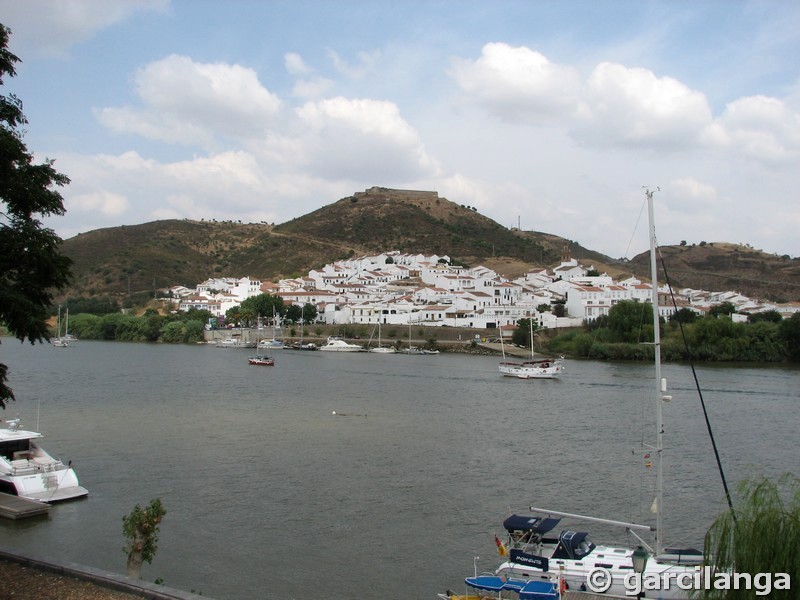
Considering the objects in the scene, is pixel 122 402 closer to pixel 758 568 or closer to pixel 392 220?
pixel 758 568

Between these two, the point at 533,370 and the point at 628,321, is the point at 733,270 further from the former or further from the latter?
the point at 533,370

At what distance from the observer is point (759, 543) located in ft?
29.0

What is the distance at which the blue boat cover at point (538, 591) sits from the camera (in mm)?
12172

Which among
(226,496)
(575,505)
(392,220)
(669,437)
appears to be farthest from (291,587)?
(392,220)

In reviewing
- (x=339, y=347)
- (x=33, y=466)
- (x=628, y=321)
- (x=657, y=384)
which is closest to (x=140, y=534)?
(x=33, y=466)

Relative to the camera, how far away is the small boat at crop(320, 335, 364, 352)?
81562 millimetres

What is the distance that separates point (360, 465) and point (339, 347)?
58152 millimetres

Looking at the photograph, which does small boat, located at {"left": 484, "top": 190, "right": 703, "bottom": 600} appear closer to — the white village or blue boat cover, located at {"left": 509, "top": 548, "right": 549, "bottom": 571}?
blue boat cover, located at {"left": 509, "top": 548, "right": 549, "bottom": 571}

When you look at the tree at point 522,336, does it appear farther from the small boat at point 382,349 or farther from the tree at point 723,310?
the tree at point 723,310

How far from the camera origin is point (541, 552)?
1371cm

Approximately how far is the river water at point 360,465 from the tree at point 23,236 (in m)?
6.45

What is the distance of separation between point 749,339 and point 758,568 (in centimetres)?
6195

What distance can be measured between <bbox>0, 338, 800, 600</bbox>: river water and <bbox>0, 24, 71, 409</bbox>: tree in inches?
254

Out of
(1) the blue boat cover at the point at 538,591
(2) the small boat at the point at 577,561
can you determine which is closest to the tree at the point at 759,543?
(2) the small boat at the point at 577,561
